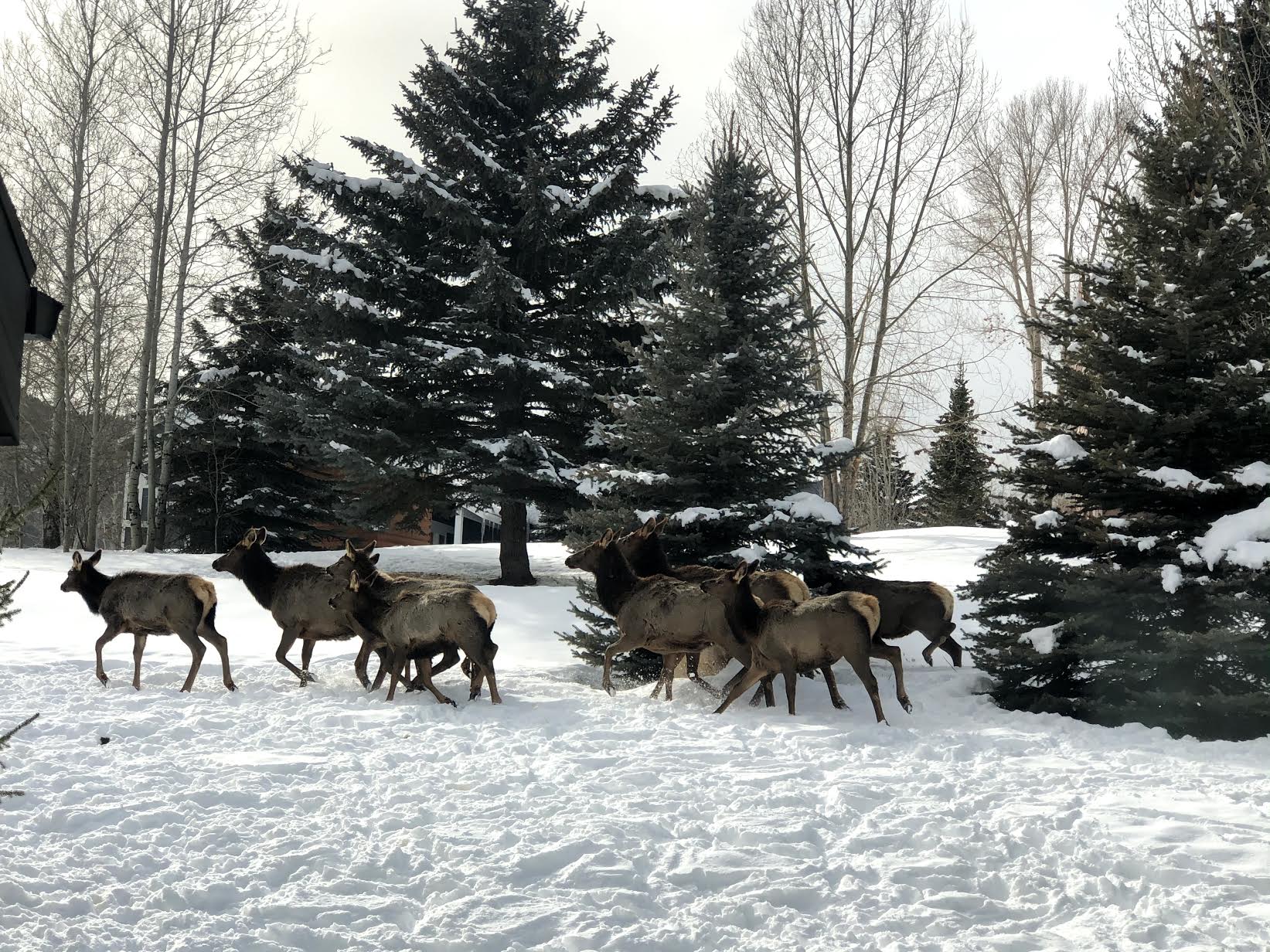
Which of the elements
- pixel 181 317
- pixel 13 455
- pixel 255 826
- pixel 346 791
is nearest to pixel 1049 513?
pixel 346 791

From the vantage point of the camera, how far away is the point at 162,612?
1038cm

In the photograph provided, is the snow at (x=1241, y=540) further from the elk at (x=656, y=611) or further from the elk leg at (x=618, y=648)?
the elk leg at (x=618, y=648)

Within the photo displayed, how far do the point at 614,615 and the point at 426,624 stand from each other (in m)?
1.96

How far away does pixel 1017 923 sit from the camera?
15.5 feet

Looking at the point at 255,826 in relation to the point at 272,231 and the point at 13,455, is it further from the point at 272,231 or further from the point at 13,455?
the point at 13,455

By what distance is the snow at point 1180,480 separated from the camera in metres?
9.05

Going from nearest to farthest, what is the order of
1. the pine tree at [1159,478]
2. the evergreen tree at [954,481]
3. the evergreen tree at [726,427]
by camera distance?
the pine tree at [1159,478] < the evergreen tree at [726,427] < the evergreen tree at [954,481]

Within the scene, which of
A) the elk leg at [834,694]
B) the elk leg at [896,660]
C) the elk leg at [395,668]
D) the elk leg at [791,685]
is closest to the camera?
the elk leg at [791,685]

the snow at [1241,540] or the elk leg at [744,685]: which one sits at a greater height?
the snow at [1241,540]

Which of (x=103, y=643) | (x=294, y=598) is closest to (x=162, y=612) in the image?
(x=103, y=643)

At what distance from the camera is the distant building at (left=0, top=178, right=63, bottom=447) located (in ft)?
9.46

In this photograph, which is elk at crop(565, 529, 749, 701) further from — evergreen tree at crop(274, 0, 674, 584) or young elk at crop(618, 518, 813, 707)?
evergreen tree at crop(274, 0, 674, 584)

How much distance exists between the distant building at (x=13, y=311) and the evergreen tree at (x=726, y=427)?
28.1ft

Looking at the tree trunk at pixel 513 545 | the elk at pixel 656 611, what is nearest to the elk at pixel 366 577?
the elk at pixel 656 611
